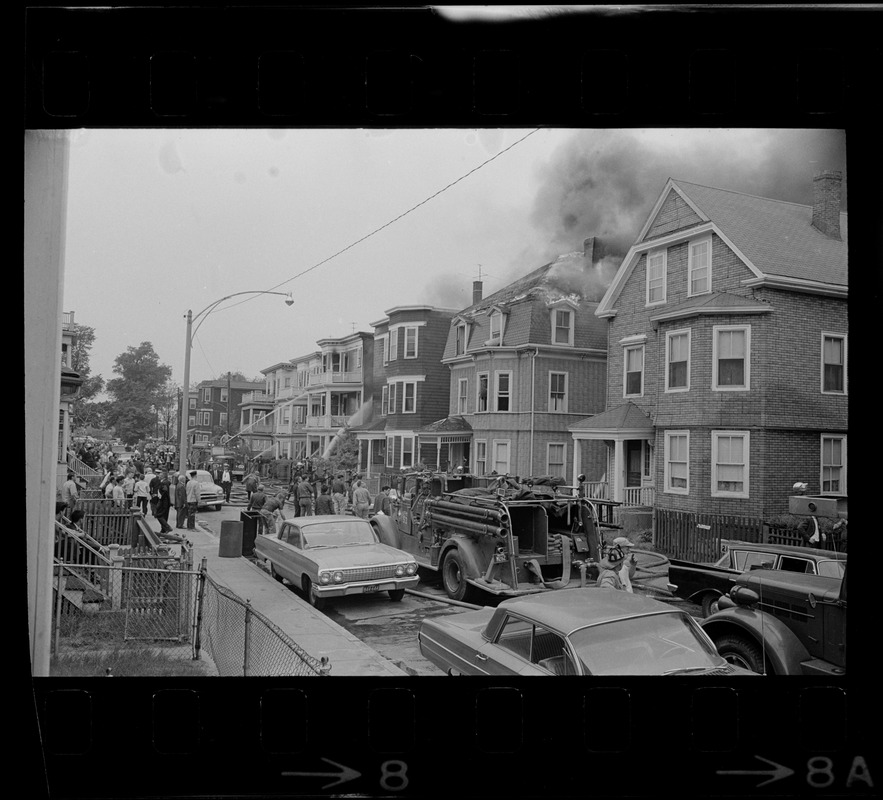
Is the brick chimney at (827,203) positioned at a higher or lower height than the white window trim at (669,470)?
higher

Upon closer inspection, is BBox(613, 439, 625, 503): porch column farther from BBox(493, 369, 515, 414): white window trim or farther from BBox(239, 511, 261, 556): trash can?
BBox(239, 511, 261, 556): trash can

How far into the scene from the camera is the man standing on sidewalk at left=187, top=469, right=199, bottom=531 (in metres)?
2.00

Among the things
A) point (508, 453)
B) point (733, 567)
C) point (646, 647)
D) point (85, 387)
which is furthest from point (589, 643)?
point (85, 387)

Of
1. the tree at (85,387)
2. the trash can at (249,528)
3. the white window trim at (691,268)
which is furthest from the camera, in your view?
the trash can at (249,528)

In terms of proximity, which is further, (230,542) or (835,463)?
(230,542)

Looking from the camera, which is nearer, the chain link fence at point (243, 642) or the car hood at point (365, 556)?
the chain link fence at point (243, 642)

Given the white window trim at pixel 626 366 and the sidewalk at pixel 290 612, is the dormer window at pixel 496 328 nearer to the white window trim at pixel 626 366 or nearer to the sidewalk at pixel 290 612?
Answer: the white window trim at pixel 626 366

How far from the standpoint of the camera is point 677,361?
6.60 feet

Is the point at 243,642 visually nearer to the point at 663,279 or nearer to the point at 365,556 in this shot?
the point at 365,556

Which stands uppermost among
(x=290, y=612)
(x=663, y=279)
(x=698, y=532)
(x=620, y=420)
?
(x=663, y=279)

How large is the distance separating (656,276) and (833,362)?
61 centimetres

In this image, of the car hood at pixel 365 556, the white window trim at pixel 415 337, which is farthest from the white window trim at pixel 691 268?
the car hood at pixel 365 556

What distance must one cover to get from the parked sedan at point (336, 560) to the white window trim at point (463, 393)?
53 centimetres

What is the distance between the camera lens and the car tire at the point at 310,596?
2.08 m
